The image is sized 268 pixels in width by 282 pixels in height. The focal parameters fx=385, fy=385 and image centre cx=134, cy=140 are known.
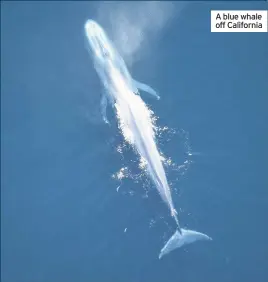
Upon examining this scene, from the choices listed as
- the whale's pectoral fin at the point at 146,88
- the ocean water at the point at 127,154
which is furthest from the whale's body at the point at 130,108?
the ocean water at the point at 127,154

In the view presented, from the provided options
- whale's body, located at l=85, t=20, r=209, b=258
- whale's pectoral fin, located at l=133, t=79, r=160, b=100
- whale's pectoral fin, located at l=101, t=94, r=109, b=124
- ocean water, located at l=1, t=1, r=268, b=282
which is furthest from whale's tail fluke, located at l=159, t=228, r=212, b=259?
whale's pectoral fin, located at l=133, t=79, r=160, b=100

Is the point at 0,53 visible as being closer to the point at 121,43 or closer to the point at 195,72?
the point at 121,43

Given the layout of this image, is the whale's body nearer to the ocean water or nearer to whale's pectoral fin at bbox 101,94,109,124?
whale's pectoral fin at bbox 101,94,109,124

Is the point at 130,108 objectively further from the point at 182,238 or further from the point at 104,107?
the point at 182,238

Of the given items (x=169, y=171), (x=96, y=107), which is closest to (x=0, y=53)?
(x=96, y=107)

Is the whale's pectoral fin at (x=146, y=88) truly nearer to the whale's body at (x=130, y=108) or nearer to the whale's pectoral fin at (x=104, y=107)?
the whale's body at (x=130, y=108)

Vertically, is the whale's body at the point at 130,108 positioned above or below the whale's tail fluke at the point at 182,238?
above

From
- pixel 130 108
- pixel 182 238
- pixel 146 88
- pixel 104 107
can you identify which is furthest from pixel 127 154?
pixel 182 238

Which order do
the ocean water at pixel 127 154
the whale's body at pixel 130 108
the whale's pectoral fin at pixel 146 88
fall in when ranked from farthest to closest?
the whale's pectoral fin at pixel 146 88 < the ocean water at pixel 127 154 < the whale's body at pixel 130 108
